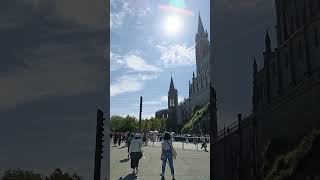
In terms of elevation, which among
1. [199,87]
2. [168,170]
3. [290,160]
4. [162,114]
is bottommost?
[168,170]

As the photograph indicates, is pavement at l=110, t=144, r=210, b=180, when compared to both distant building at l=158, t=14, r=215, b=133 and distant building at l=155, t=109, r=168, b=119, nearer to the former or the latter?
distant building at l=158, t=14, r=215, b=133

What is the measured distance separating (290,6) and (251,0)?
123 cm

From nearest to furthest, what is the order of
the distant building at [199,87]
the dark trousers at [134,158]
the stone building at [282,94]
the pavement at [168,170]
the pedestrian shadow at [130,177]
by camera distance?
the stone building at [282,94] < the pavement at [168,170] < the pedestrian shadow at [130,177] < the dark trousers at [134,158] < the distant building at [199,87]

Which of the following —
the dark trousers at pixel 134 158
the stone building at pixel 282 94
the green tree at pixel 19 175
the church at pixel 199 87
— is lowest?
the green tree at pixel 19 175

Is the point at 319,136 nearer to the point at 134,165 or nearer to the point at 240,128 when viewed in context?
the point at 240,128

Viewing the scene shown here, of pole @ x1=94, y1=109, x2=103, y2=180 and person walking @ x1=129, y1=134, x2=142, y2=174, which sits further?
person walking @ x1=129, y1=134, x2=142, y2=174

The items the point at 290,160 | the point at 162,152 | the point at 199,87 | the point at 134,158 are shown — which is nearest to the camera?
the point at 290,160

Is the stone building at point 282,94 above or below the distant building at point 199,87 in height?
below

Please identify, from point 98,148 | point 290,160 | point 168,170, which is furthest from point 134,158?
point 290,160

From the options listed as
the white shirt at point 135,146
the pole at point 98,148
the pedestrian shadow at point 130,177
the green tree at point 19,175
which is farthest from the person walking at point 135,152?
the green tree at point 19,175

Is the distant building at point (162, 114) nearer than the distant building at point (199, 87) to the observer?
No

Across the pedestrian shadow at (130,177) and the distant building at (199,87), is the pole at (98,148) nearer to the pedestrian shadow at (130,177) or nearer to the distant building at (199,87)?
the pedestrian shadow at (130,177)

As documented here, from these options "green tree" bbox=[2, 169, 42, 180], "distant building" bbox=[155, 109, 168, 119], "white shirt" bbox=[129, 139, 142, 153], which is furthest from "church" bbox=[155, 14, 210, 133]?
"distant building" bbox=[155, 109, 168, 119]

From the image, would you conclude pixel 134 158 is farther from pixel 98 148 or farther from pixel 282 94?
pixel 282 94
